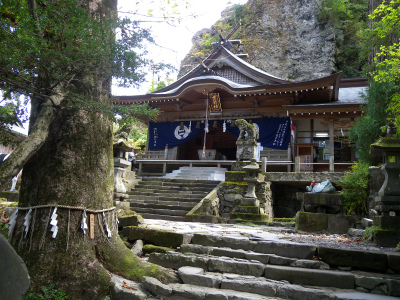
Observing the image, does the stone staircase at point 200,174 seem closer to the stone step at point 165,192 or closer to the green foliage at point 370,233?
the stone step at point 165,192

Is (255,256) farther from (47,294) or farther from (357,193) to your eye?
(357,193)

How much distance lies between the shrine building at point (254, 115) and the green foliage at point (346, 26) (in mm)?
8830

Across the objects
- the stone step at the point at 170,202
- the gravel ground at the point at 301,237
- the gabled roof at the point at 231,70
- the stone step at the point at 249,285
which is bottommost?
the stone step at the point at 249,285

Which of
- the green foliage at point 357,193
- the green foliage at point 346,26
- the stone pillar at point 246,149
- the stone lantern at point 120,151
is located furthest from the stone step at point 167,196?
the green foliage at point 346,26

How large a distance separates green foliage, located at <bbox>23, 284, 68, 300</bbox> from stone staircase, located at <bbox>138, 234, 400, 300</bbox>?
92cm

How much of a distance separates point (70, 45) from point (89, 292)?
107 inches

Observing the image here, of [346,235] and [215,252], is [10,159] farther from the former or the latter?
[346,235]

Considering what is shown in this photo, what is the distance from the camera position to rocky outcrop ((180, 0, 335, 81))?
27406 millimetres

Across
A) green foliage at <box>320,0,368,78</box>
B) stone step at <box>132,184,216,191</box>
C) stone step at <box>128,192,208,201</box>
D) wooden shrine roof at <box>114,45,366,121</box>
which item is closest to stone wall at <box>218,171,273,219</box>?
stone step at <box>128,192,208,201</box>

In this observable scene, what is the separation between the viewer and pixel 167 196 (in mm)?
11195

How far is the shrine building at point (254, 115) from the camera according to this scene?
46.7 feet

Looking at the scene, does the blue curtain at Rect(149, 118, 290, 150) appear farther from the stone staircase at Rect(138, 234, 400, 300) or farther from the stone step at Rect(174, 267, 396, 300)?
the stone step at Rect(174, 267, 396, 300)

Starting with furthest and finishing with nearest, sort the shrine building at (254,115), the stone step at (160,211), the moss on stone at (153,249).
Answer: the shrine building at (254,115), the stone step at (160,211), the moss on stone at (153,249)

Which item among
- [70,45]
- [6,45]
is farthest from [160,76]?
[6,45]
